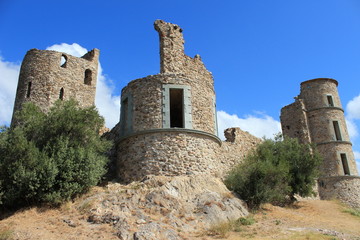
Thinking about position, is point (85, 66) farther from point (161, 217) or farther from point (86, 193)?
point (161, 217)

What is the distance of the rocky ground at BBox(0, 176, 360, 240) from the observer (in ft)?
30.8

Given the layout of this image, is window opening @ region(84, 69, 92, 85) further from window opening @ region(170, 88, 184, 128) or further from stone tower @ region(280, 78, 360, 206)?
stone tower @ region(280, 78, 360, 206)

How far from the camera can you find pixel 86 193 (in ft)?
39.0

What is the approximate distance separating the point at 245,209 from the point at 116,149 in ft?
20.9

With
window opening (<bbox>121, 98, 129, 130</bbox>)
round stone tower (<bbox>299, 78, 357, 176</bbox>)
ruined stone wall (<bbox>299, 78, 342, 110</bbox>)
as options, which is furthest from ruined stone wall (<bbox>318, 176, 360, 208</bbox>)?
window opening (<bbox>121, 98, 129, 130</bbox>)

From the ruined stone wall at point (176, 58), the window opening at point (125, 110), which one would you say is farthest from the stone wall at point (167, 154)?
the ruined stone wall at point (176, 58)

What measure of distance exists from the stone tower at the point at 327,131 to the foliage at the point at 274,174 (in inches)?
211

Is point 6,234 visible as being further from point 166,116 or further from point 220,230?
point 166,116

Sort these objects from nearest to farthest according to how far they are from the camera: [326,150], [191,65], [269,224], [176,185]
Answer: [269,224], [176,185], [191,65], [326,150]

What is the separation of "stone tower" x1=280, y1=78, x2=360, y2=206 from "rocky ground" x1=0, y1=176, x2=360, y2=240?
36.6ft

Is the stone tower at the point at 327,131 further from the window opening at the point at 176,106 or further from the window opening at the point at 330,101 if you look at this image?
the window opening at the point at 176,106

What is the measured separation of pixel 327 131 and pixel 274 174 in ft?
39.5

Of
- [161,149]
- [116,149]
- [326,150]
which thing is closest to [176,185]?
[161,149]

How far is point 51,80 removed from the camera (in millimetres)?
18422
